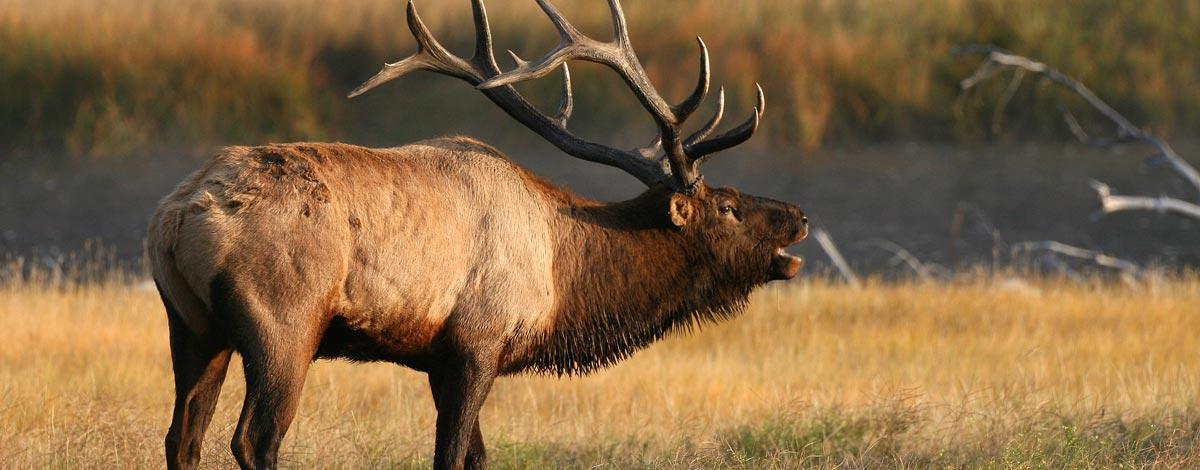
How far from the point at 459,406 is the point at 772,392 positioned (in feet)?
10.9

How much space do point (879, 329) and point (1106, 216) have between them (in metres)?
7.80

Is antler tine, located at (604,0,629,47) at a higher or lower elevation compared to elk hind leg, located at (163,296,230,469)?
higher

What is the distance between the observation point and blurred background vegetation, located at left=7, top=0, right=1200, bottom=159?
798 inches

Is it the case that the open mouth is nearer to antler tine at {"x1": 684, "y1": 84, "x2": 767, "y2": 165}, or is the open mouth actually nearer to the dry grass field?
antler tine at {"x1": 684, "y1": 84, "x2": 767, "y2": 165}

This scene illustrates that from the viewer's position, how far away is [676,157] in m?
7.43

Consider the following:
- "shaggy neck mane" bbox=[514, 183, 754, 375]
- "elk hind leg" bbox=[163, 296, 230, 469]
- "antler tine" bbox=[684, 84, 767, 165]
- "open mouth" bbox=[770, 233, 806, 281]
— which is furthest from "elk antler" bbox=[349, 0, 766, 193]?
"elk hind leg" bbox=[163, 296, 230, 469]

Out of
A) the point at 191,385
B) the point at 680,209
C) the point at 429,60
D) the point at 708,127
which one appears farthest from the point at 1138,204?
the point at 191,385

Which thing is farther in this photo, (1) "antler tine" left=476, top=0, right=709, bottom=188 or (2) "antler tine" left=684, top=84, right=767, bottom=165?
(2) "antler tine" left=684, top=84, right=767, bottom=165

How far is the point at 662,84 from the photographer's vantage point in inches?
815

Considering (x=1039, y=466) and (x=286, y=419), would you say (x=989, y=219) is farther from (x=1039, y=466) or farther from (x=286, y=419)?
(x=286, y=419)

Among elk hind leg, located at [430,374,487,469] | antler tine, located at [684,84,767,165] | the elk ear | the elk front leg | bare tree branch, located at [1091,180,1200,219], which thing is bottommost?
elk hind leg, located at [430,374,487,469]

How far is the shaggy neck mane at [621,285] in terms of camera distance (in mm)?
7055

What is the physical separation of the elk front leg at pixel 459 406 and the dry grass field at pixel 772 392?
2.56 feet

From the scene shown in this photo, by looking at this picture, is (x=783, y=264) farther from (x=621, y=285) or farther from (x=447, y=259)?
(x=447, y=259)
